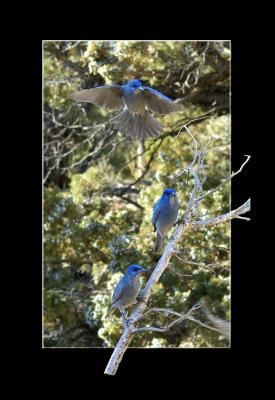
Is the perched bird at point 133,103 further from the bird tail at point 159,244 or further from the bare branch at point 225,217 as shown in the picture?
the bare branch at point 225,217

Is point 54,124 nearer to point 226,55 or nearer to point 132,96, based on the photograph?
point 226,55

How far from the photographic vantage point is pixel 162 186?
696 centimetres

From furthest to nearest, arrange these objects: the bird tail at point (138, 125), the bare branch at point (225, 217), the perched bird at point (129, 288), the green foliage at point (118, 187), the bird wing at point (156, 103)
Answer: the green foliage at point (118, 187)
the bird tail at point (138, 125)
the bird wing at point (156, 103)
the perched bird at point (129, 288)
the bare branch at point (225, 217)

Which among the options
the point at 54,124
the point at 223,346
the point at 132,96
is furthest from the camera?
the point at 54,124

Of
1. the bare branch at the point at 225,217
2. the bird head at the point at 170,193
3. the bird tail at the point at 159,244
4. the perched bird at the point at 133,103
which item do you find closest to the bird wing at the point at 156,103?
the perched bird at the point at 133,103

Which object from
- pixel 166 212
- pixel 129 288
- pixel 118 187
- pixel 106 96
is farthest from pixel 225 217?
pixel 118 187

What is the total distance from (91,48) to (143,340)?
2.79 m

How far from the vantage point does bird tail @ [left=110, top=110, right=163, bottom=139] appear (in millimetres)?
5016

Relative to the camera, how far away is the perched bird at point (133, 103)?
4.84 meters

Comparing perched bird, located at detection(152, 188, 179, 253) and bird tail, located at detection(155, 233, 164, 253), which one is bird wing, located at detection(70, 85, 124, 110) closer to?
perched bird, located at detection(152, 188, 179, 253)

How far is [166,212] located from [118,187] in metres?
3.79

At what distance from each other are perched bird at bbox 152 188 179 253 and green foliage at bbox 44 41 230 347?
6.62 feet

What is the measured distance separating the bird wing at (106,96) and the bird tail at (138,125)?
0.32 feet

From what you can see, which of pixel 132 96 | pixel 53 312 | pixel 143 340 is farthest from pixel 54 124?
pixel 132 96
